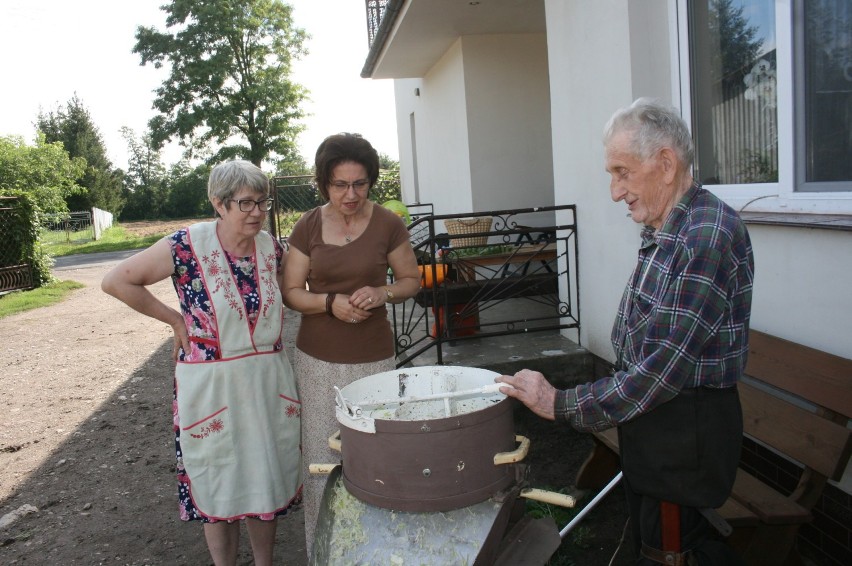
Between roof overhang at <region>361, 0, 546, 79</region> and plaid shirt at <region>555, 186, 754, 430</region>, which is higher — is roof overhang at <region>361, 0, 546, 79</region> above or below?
above

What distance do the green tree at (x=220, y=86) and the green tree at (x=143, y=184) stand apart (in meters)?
16.4

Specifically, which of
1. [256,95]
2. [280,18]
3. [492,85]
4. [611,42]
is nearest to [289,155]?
[256,95]

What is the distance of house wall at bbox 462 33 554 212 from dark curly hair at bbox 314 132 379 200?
5584 millimetres

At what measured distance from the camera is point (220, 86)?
95.5 ft

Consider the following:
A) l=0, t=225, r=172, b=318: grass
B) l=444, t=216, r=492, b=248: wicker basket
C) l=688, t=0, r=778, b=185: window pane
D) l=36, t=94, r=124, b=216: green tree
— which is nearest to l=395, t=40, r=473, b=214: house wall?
l=444, t=216, r=492, b=248: wicker basket

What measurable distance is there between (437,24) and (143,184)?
59.1m

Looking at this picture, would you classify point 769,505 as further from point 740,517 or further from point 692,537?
point 692,537

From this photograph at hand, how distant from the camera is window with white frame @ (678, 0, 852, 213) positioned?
8.67 ft

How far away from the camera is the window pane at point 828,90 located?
2598 mm

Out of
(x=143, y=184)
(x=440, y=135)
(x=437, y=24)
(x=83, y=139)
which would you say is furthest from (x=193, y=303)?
(x=143, y=184)

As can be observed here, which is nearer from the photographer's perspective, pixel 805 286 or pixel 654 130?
pixel 654 130

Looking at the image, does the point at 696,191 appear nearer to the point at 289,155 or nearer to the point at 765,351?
the point at 765,351

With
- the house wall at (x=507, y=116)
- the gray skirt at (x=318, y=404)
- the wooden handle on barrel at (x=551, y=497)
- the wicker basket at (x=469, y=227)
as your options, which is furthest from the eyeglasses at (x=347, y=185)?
the house wall at (x=507, y=116)

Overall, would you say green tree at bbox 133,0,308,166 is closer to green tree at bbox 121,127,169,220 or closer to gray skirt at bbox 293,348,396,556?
green tree at bbox 121,127,169,220
